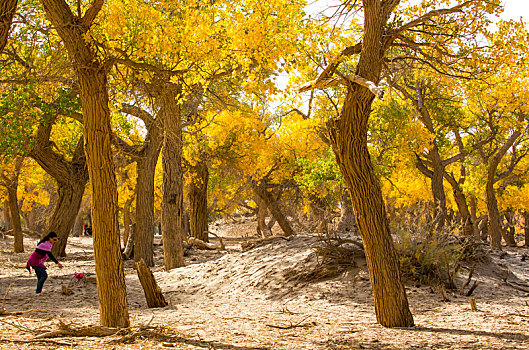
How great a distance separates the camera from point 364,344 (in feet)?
15.3

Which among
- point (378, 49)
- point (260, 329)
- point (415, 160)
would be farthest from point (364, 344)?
point (415, 160)

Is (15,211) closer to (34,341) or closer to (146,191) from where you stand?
(146,191)

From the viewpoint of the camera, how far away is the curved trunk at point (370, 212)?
213 inches

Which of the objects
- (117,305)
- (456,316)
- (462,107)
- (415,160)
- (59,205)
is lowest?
(456,316)

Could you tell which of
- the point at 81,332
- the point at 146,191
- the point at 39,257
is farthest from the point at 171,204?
the point at 81,332

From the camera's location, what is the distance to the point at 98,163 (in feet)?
16.2

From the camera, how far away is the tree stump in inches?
276

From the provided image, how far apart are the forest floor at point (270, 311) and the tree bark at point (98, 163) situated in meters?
0.38

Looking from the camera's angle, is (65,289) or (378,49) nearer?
(378,49)

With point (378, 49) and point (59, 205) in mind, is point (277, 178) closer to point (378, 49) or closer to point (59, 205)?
point (59, 205)

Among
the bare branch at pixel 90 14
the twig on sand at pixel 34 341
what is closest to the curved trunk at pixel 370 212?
the bare branch at pixel 90 14

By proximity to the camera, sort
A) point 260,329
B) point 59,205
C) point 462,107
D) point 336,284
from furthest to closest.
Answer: point 462,107
point 59,205
point 336,284
point 260,329

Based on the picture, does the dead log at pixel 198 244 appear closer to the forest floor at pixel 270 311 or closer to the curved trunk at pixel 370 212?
the forest floor at pixel 270 311

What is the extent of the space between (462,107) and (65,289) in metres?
14.5
